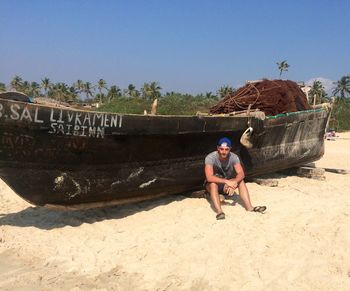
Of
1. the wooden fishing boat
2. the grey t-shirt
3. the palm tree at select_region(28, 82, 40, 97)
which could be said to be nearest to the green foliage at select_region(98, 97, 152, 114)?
the wooden fishing boat

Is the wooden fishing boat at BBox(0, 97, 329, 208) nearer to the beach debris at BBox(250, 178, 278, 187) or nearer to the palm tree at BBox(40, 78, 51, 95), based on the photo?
the beach debris at BBox(250, 178, 278, 187)

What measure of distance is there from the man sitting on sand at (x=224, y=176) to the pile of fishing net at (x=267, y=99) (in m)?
1.93

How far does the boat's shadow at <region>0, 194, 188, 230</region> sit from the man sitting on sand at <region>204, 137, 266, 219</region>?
70 cm

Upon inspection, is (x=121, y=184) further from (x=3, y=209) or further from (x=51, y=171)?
(x=3, y=209)

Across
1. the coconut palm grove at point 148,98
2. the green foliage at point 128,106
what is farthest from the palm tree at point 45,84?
the green foliage at point 128,106

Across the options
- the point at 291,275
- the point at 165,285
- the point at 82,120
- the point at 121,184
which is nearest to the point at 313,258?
the point at 291,275

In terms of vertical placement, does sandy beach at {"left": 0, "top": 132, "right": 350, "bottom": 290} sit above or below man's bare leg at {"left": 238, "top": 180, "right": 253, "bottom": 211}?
below

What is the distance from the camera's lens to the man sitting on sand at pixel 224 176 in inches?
179

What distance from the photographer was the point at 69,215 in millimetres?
4758

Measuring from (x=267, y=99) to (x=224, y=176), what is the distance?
2.20 metres

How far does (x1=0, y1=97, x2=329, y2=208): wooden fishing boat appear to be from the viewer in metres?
A: 3.84

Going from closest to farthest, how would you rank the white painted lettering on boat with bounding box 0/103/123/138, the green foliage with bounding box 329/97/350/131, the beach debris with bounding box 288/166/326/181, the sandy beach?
the sandy beach
the white painted lettering on boat with bounding box 0/103/123/138
the beach debris with bounding box 288/166/326/181
the green foliage with bounding box 329/97/350/131

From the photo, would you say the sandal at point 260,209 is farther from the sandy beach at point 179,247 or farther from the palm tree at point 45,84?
the palm tree at point 45,84

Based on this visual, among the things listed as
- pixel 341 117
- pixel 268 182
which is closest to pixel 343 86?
pixel 341 117
